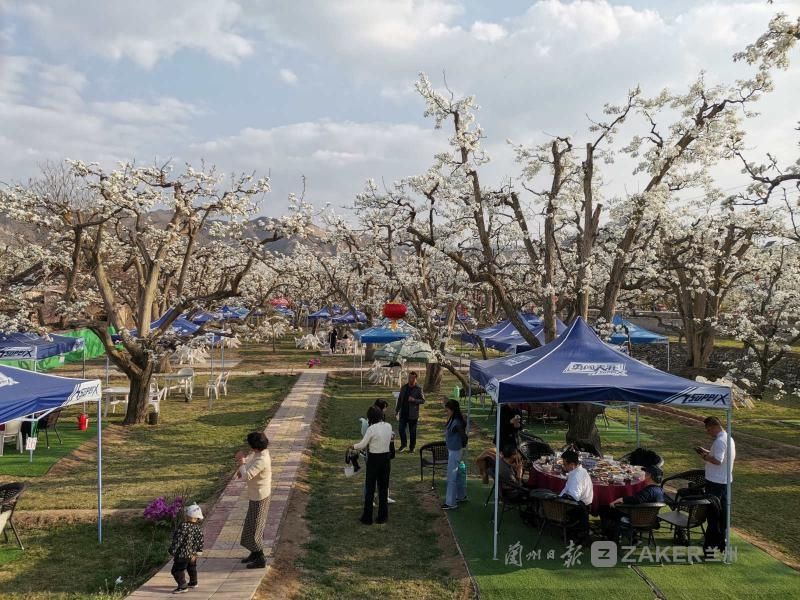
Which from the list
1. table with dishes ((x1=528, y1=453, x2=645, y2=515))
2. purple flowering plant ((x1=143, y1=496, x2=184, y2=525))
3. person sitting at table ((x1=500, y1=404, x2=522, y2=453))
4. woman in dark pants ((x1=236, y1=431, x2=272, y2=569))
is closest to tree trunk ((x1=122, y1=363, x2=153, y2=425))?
purple flowering plant ((x1=143, y1=496, x2=184, y2=525))

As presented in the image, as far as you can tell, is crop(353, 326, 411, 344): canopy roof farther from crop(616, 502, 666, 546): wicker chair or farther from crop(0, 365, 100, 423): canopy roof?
crop(616, 502, 666, 546): wicker chair

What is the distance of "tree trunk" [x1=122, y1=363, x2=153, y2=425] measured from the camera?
15.3 metres

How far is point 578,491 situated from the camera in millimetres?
7004

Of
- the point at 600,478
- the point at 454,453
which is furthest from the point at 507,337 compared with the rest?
the point at 600,478

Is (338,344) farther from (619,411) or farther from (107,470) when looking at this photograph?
(107,470)

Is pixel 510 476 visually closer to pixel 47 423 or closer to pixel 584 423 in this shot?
pixel 584 423

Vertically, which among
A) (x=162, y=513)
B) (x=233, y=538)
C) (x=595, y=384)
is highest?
(x=595, y=384)

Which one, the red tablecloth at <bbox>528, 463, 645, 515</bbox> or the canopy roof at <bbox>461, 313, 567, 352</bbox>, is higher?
the canopy roof at <bbox>461, 313, 567, 352</bbox>

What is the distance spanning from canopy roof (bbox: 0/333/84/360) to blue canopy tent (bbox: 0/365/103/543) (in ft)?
21.3

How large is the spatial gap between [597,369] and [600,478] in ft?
4.52

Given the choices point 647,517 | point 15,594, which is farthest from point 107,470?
point 647,517

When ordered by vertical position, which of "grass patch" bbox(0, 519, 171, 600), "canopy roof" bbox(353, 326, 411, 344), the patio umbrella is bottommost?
"grass patch" bbox(0, 519, 171, 600)

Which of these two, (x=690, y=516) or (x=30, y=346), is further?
(x=30, y=346)

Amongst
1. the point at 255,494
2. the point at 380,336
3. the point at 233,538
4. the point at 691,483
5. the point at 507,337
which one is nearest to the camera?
the point at 255,494
